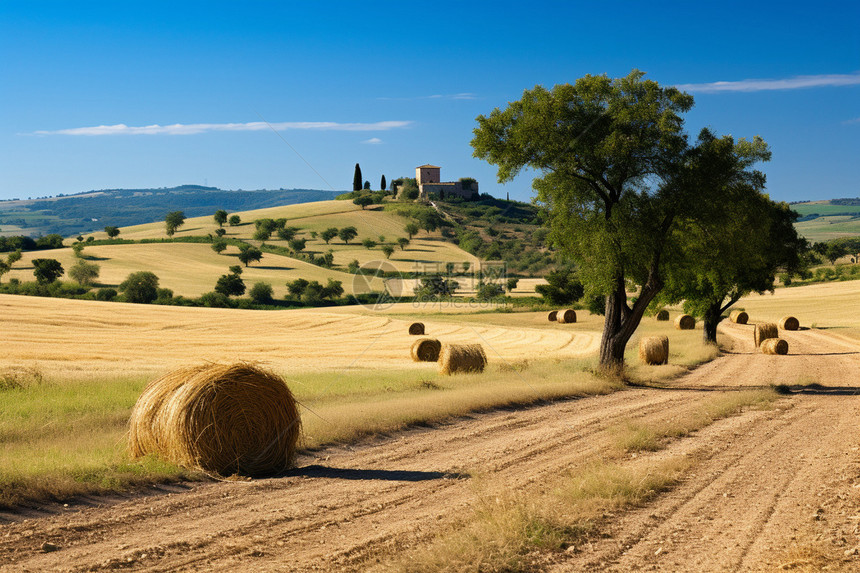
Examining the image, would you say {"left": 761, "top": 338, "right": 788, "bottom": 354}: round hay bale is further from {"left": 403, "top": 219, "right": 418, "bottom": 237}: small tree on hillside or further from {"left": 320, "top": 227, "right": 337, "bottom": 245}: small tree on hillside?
{"left": 403, "top": 219, "right": 418, "bottom": 237}: small tree on hillside

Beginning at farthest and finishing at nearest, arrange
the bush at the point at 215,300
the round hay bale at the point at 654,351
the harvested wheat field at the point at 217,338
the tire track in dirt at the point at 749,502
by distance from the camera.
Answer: the bush at the point at 215,300
the round hay bale at the point at 654,351
the harvested wheat field at the point at 217,338
the tire track in dirt at the point at 749,502

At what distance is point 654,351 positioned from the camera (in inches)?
1049

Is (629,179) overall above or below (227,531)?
above

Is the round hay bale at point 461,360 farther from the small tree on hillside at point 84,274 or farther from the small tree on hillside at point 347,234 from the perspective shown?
the small tree on hillside at point 347,234

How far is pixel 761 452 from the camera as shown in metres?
11.8

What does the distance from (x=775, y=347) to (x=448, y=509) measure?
28809 millimetres

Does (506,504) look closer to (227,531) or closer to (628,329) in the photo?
(227,531)

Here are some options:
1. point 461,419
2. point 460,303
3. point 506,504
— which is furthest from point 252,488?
point 460,303

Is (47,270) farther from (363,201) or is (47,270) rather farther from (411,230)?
(363,201)

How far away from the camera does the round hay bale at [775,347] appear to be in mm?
32656

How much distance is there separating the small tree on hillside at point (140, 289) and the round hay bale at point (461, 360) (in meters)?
47.7

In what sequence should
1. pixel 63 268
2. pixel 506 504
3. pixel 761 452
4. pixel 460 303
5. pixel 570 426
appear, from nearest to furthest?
pixel 506 504
pixel 761 452
pixel 570 426
pixel 460 303
pixel 63 268

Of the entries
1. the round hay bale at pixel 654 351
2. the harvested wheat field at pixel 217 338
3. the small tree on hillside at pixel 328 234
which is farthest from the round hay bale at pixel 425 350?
the small tree on hillside at pixel 328 234

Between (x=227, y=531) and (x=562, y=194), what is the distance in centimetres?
1709
